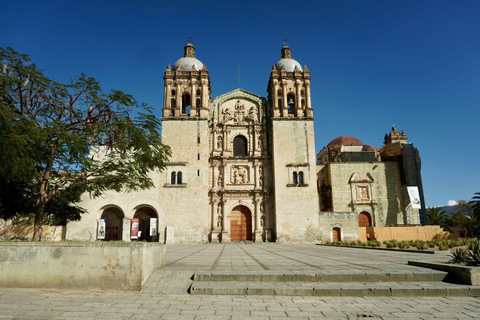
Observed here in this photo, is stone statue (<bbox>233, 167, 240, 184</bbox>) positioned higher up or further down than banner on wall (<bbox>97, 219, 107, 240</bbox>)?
higher up

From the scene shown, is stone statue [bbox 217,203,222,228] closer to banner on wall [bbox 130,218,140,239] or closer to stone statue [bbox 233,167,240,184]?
stone statue [bbox 233,167,240,184]

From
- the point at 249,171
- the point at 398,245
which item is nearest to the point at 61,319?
the point at 398,245

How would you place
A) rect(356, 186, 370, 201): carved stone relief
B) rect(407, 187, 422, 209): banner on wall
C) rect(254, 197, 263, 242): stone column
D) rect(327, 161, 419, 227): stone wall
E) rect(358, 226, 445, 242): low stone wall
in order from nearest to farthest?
rect(358, 226, 445, 242): low stone wall → rect(254, 197, 263, 242): stone column → rect(407, 187, 422, 209): banner on wall → rect(327, 161, 419, 227): stone wall → rect(356, 186, 370, 201): carved stone relief

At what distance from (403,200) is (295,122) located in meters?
12.4

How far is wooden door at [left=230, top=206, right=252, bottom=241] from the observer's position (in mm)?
27358

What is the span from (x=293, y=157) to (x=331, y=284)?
2127cm

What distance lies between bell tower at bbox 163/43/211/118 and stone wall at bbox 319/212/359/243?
1399cm

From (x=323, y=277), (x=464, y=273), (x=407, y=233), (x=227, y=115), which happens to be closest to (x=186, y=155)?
(x=227, y=115)

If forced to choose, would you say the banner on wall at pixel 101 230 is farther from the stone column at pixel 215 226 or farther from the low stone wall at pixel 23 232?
the stone column at pixel 215 226

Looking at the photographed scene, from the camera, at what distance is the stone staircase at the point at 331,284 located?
588 cm

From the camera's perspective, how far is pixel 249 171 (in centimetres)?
2833

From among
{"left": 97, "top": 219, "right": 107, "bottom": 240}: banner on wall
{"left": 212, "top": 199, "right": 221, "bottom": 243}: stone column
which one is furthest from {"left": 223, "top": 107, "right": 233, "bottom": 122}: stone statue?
{"left": 97, "top": 219, "right": 107, "bottom": 240}: banner on wall

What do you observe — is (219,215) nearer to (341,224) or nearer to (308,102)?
(341,224)

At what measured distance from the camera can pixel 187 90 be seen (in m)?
29.3
